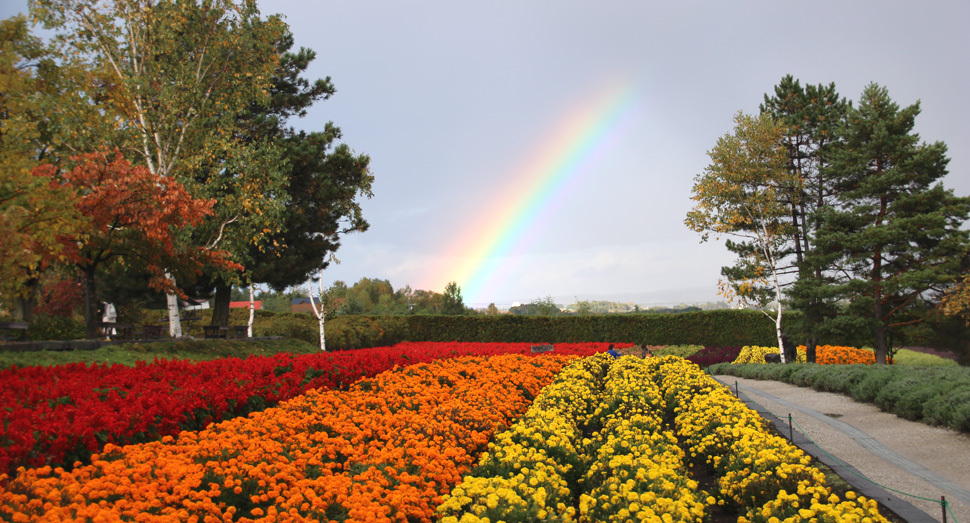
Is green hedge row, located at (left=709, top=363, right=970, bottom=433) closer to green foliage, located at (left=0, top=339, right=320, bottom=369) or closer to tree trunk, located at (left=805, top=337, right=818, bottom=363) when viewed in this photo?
tree trunk, located at (left=805, top=337, right=818, bottom=363)

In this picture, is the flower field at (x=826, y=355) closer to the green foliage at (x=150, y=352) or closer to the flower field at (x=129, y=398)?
the green foliage at (x=150, y=352)

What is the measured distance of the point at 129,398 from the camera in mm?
6547

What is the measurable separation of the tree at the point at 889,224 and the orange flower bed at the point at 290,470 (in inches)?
725

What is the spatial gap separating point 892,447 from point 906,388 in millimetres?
2904

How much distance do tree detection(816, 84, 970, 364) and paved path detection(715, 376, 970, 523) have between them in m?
10.5

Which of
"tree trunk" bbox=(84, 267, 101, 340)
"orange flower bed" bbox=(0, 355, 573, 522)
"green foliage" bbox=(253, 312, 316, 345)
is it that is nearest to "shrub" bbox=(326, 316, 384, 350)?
"green foliage" bbox=(253, 312, 316, 345)

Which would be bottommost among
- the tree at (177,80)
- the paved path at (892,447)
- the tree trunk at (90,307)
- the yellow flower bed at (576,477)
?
the paved path at (892,447)

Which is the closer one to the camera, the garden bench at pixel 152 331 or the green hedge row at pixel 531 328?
the garden bench at pixel 152 331

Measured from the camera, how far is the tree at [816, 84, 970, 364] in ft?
64.4

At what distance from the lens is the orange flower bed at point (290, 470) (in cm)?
402

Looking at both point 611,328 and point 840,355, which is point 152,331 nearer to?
point 611,328

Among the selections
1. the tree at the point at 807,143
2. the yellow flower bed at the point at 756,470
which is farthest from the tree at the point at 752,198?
the yellow flower bed at the point at 756,470

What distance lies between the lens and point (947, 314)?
62.1ft

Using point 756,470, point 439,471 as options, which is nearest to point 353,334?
point 439,471
